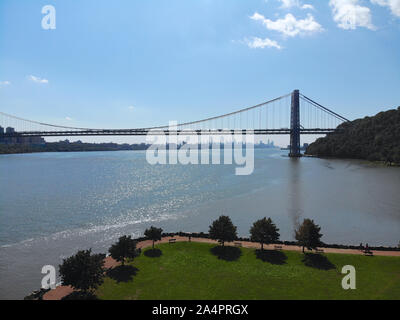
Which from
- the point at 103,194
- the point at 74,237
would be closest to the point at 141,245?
the point at 74,237

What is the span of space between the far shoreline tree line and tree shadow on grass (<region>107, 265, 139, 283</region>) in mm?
323

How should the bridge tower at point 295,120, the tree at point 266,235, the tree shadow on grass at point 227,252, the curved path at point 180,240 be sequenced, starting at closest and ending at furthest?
the curved path at point 180,240
the tree shadow on grass at point 227,252
the tree at point 266,235
the bridge tower at point 295,120

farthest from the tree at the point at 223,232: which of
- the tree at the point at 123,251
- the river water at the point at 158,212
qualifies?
the tree at the point at 123,251

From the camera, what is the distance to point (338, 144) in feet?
338

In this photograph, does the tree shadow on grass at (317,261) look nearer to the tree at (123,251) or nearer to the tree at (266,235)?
the tree at (266,235)

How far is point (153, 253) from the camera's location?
18.0 metres

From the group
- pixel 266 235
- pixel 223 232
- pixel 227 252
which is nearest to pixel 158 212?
pixel 223 232

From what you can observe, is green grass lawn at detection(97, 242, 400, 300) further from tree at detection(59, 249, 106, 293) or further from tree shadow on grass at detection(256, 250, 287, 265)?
tree at detection(59, 249, 106, 293)

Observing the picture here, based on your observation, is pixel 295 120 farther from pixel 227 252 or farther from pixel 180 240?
pixel 227 252

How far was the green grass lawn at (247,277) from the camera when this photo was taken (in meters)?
12.7

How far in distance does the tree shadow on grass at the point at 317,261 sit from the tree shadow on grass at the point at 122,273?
10.9 meters
